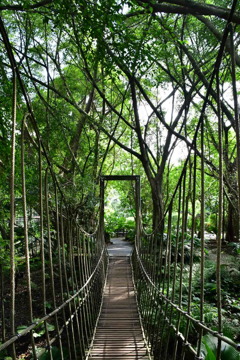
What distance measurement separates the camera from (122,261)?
6789 mm

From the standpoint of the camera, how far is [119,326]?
3039mm

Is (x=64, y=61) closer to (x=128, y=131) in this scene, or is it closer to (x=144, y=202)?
(x=128, y=131)

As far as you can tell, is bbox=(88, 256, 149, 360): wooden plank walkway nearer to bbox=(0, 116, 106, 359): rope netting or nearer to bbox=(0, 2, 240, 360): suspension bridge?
bbox=(0, 2, 240, 360): suspension bridge

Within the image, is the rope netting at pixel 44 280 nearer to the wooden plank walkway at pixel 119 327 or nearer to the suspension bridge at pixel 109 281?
the suspension bridge at pixel 109 281

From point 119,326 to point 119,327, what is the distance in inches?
1.4

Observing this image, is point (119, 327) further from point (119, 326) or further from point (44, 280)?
point (44, 280)

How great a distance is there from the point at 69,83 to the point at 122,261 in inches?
151

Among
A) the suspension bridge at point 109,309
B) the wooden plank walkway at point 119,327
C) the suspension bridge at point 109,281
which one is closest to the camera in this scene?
the suspension bridge at point 109,281

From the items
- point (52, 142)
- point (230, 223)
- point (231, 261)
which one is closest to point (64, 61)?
point (52, 142)

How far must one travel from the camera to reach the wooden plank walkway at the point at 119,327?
2.35 m

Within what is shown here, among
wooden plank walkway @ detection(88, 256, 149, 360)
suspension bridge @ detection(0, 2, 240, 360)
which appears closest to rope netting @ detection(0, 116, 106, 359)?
suspension bridge @ detection(0, 2, 240, 360)

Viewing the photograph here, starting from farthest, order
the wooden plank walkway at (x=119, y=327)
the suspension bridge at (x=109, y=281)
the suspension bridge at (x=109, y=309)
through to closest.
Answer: the wooden plank walkway at (x=119, y=327) → the suspension bridge at (x=109, y=309) → the suspension bridge at (x=109, y=281)

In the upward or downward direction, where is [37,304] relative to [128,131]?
downward

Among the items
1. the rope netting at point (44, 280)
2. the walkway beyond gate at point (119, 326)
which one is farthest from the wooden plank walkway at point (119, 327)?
the rope netting at point (44, 280)
